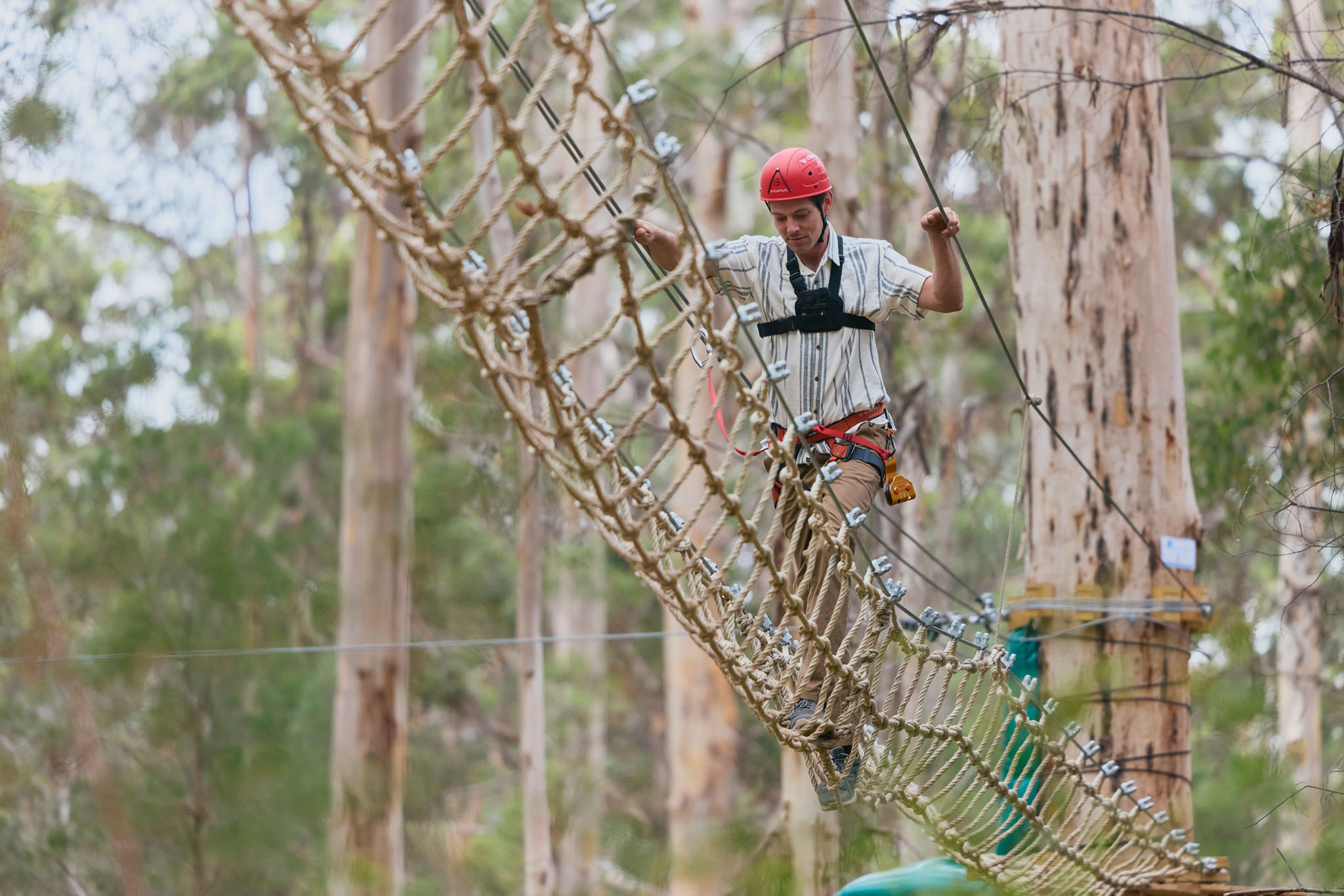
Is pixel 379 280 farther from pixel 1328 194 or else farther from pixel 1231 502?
pixel 1328 194

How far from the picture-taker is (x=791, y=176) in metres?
3.04

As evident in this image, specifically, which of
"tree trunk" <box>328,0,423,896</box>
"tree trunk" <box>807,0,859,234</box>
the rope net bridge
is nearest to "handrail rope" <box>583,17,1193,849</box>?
the rope net bridge

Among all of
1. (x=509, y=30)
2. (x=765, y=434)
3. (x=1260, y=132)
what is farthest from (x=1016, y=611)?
(x=1260, y=132)

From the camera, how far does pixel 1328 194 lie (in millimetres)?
3914

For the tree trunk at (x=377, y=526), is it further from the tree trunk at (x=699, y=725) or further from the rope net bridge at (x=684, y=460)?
the rope net bridge at (x=684, y=460)

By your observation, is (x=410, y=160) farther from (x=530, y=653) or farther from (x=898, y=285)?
(x=530, y=653)

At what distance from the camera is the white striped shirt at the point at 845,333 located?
3.20 metres

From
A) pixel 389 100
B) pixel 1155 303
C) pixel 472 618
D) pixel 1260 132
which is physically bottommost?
pixel 472 618

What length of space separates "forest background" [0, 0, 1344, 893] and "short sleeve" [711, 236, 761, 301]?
1.19 metres

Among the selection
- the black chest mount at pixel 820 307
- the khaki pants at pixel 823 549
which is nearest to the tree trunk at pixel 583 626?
the khaki pants at pixel 823 549

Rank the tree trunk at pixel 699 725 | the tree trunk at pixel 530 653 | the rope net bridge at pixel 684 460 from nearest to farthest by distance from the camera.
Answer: the rope net bridge at pixel 684 460 → the tree trunk at pixel 530 653 → the tree trunk at pixel 699 725

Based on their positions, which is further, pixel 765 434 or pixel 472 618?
pixel 472 618

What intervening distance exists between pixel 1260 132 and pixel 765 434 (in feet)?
39.7

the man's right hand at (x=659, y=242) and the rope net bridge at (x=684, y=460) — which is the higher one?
the man's right hand at (x=659, y=242)
